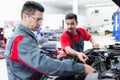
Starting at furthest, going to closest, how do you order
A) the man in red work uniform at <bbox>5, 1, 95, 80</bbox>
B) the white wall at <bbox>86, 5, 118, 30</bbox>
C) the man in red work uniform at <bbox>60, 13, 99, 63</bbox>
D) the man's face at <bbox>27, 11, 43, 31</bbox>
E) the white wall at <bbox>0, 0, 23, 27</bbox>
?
1. the white wall at <bbox>86, 5, 118, 30</bbox>
2. the white wall at <bbox>0, 0, 23, 27</bbox>
3. the man in red work uniform at <bbox>60, 13, 99, 63</bbox>
4. the man's face at <bbox>27, 11, 43, 31</bbox>
5. the man in red work uniform at <bbox>5, 1, 95, 80</bbox>

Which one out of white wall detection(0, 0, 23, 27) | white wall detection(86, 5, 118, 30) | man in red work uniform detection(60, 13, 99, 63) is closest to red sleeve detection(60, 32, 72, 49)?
man in red work uniform detection(60, 13, 99, 63)

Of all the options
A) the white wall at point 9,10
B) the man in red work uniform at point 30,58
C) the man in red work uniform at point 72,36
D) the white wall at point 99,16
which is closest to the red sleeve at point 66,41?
the man in red work uniform at point 72,36

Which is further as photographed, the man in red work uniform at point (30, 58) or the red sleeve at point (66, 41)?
the red sleeve at point (66, 41)

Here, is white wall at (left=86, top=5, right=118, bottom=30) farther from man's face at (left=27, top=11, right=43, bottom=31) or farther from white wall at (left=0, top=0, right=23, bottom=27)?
man's face at (left=27, top=11, right=43, bottom=31)

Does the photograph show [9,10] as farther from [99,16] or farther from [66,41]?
[99,16]

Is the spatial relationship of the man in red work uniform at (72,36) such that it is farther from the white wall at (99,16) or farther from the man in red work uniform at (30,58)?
the white wall at (99,16)

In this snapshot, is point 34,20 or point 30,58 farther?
point 34,20

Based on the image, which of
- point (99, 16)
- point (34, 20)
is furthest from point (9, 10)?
point (99, 16)

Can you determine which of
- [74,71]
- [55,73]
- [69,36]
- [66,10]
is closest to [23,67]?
[55,73]

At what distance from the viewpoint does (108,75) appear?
1.14m

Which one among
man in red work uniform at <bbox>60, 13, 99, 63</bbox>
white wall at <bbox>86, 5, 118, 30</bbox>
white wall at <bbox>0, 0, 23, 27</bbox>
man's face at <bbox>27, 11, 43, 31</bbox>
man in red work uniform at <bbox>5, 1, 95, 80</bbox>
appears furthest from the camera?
white wall at <bbox>86, 5, 118, 30</bbox>

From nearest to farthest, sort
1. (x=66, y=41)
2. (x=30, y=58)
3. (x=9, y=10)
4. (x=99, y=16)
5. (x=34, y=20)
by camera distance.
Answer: (x=30, y=58) → (x=34, y=20) → (x=66, y=41) → (x=9, y=10) → (x=99, y=16)

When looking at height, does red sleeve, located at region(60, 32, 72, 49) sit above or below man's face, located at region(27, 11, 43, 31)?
below

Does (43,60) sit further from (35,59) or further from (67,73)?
(67,73)
